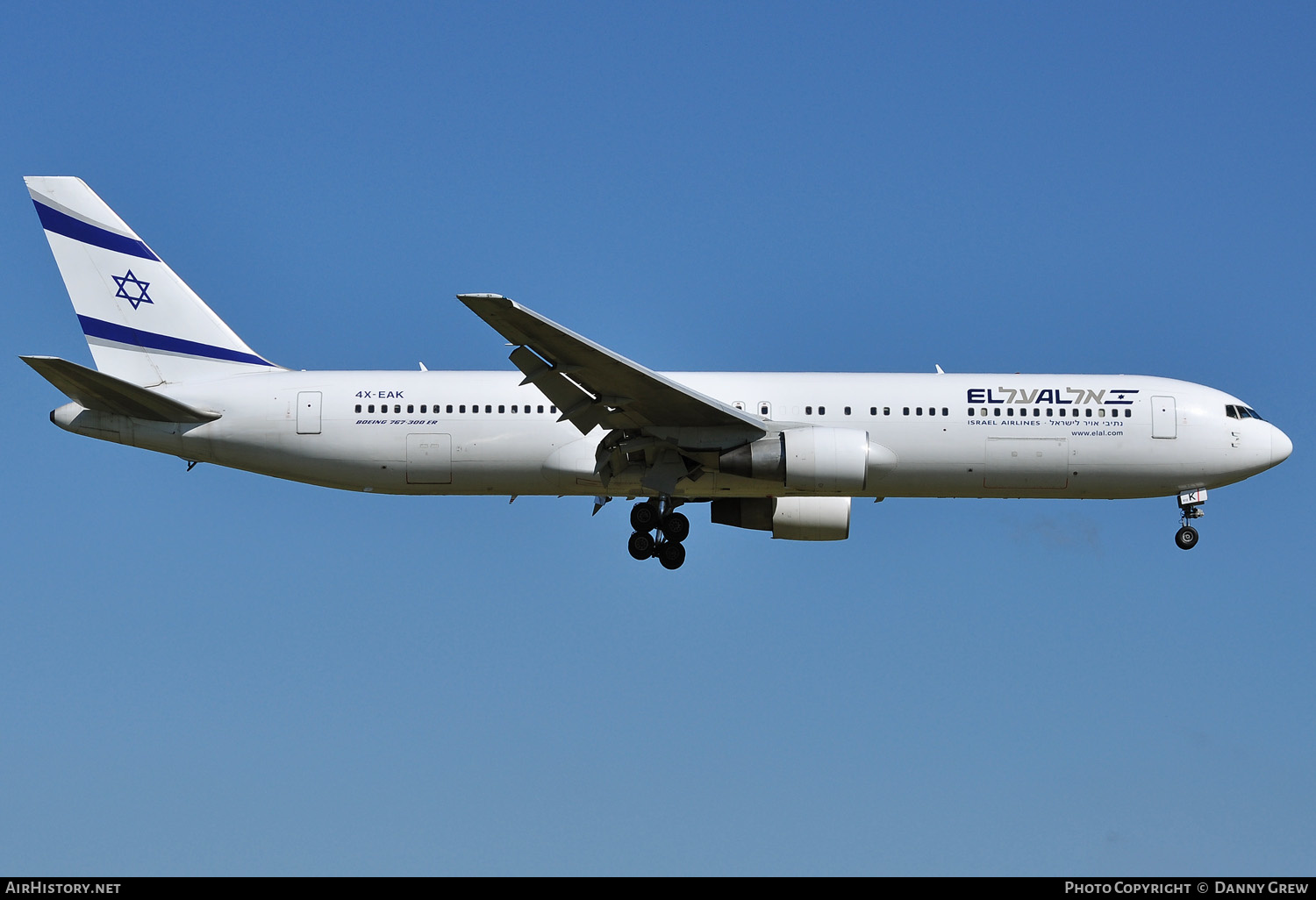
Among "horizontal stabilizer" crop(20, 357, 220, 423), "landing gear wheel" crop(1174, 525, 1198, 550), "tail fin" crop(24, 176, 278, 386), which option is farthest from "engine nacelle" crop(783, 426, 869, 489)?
"horizontal stabilizer" crop(20, 357, 220, 423)

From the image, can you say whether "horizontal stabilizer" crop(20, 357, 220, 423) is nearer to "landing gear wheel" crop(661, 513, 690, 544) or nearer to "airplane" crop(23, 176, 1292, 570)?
"airplane" crop(23, 176, 1292, 570)

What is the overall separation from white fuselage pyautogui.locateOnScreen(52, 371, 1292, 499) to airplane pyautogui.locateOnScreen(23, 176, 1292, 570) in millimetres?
31

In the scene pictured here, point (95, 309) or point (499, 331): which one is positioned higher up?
point (95, 309)

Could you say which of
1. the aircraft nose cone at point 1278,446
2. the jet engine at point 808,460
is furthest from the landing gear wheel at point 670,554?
the aircraft nose cone at point 1278,446

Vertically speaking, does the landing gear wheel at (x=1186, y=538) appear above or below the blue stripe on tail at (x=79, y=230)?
below

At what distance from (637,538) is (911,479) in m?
5.04

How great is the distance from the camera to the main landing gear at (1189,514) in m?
25.5

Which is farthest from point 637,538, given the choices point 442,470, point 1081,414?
point 1081,414

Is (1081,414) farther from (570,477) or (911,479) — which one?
(570,477)

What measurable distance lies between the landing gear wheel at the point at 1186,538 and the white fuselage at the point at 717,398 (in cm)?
94

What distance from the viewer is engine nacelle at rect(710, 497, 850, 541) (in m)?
26.1

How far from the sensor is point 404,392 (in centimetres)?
2483

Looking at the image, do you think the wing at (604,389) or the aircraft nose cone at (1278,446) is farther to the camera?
the aircraft nose cone at (1278,446)

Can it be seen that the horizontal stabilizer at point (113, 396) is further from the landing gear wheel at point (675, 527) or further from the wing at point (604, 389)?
the landing gear wheel at point (675, 527)
